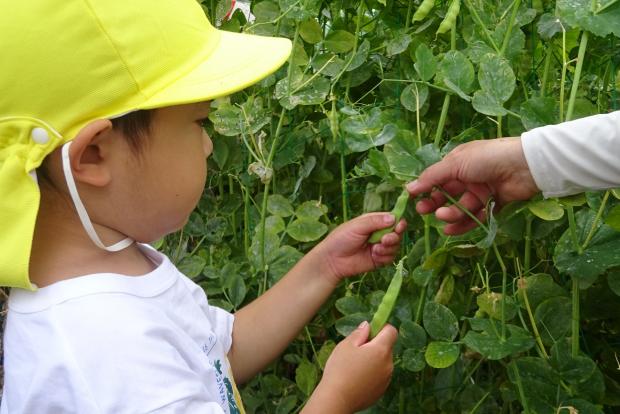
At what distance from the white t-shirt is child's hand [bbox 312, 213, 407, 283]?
0.30 m

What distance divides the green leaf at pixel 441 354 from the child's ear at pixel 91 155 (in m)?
0.50

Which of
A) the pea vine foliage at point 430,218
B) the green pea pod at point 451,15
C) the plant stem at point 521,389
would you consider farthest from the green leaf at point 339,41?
the plant stem at point 521,389

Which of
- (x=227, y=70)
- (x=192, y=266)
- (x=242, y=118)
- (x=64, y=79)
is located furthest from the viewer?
(x=192, y=266)

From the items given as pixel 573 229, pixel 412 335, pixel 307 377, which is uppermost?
pixel 573 229

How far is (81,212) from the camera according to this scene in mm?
1029

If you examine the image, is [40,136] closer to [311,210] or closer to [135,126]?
[135,126]

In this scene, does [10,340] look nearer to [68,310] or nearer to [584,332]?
[68,310]

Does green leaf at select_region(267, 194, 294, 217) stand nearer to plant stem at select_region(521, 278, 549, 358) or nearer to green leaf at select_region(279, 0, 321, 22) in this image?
green leaf at select_region(279, 0, 321, 22)

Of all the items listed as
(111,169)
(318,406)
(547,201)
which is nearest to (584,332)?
(547,201)

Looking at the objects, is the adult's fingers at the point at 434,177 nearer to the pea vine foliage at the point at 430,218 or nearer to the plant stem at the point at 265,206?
the pea vine foliage at the point at 430,218

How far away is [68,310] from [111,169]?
0.57 ft

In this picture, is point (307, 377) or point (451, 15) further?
point (307, 377)

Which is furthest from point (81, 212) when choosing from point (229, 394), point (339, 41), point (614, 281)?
point (614, 281)

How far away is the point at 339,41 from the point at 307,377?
0.57m
